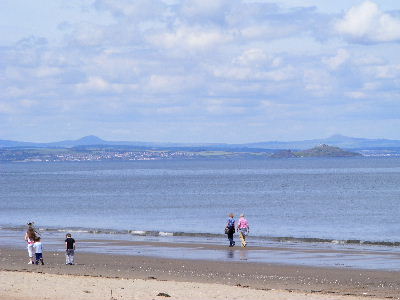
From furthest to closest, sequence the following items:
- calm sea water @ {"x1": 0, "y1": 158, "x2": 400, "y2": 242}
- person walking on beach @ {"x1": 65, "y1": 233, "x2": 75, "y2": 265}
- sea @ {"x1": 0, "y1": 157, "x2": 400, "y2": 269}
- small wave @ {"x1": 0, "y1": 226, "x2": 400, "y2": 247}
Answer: calm sea water @ {"x1": 0, "y1": 158, "x2": 400, "y2": 242}
sea @ {"x1": 0, "y1": 157, "x2": 400, "y2": 269}
small wave @ {"x1": 0, "y1": 226, "x2": 400, "y2": 247}
person walking on beach @ {"x1": 65, "y1": 233, "x2": 75, "y2": 265}

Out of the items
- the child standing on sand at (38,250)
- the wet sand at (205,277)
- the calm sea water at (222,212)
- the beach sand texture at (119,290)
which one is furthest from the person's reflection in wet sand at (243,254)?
the calm sea water at (222,212)

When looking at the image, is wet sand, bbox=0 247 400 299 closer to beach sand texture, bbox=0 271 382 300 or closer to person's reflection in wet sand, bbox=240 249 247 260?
beach sand texture, bbox=0 271 382 300

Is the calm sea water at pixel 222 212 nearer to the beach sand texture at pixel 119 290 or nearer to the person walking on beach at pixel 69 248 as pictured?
the person walking on beach at pixel 69 248

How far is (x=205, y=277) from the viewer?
2919cm

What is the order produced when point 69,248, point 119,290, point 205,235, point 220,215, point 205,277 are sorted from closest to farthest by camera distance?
point 119,290, point 205,277, point 69,248, point 205,235, point 220,215

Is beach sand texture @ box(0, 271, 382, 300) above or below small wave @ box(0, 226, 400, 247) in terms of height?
above

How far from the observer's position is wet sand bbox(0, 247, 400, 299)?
950 inches

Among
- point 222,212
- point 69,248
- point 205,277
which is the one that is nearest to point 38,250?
point 69,248

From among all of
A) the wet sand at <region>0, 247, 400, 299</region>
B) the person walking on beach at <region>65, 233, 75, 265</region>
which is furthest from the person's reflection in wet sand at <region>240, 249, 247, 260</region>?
the person walking on beach at <region>65, 233, 75, 265</region>

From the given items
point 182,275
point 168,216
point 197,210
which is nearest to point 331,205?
point 197,210

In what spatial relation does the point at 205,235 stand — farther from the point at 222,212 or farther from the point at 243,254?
the point at 222,212

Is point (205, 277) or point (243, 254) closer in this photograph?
point (205, 277)

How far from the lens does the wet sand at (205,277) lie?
79.2 ft

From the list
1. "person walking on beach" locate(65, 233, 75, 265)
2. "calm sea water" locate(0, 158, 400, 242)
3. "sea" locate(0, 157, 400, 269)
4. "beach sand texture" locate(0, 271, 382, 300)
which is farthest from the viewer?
"calm sea water" locate(0, 158, 400, 242)
